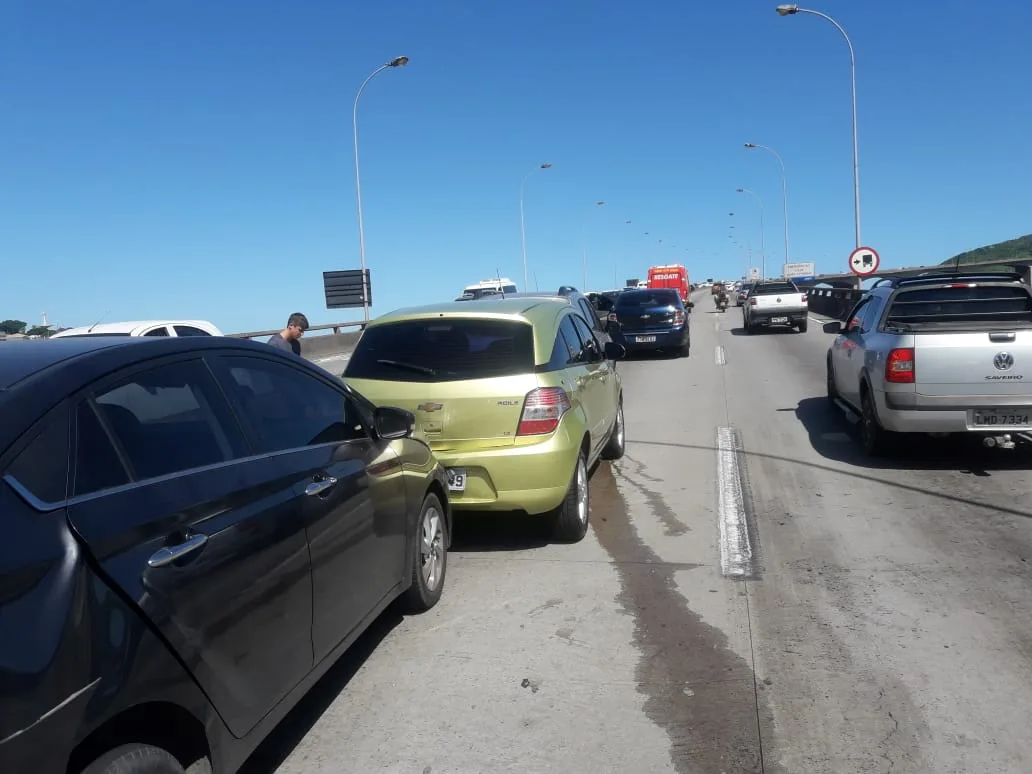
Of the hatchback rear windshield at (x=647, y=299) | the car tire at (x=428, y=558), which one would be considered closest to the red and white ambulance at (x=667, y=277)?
the hatchback rear windshield at (x=647, y=299)

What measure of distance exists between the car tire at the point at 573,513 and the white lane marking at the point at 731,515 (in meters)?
1.01

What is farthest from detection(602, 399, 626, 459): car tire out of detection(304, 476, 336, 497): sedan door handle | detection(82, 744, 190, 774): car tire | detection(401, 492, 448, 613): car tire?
detection(82, 744, 190, 774): car tire

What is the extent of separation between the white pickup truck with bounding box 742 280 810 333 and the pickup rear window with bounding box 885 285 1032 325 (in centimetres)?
1865

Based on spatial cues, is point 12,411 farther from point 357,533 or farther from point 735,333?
point 735,333

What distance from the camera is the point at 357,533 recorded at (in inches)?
152

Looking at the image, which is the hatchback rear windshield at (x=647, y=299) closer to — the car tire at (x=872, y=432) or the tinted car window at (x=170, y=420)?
the car tire at (x=872, y=432)

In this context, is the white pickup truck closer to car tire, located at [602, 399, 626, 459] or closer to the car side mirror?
car tire, located at [602, 399, 626, 459]

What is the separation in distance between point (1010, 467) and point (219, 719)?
306 inches

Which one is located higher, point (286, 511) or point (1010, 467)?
point (286, 511)

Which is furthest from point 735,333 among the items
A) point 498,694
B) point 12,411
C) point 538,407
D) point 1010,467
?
point 12,411

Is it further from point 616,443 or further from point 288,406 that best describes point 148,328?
point 288,406

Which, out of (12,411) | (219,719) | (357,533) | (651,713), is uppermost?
(12,411)

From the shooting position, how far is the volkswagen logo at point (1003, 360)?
777 cm

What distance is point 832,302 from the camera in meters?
37.8
